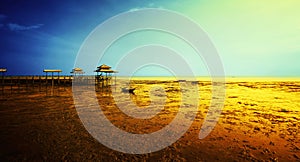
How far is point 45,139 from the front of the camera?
544 cm

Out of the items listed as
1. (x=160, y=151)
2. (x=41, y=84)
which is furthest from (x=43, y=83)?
(x=160, y=151)

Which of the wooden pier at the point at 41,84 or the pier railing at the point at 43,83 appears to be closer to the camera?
the wooden pier at the point at 41,84

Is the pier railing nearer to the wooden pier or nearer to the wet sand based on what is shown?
the wooden pier

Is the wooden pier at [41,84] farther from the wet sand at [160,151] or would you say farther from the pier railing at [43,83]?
the wet sand at [160,151]

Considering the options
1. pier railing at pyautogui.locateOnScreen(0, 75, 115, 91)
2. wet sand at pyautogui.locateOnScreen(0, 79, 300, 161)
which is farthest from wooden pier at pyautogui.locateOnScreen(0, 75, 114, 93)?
wet sand at pyautogui.locateOnScreen(0, 79, 300, 161)

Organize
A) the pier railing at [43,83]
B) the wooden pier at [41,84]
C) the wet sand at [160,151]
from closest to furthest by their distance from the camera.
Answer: the wet sand at [160,151]
the wooden pier at [41,84]
the pier railing at [43,83]

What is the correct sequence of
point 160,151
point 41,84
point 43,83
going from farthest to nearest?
point 43,83, point 41,84, point 160,151

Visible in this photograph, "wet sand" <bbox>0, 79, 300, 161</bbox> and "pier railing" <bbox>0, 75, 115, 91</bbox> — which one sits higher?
"pier railing" <bbox>0, 75, 115, 91</bbox>

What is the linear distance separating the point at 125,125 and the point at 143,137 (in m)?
1.53

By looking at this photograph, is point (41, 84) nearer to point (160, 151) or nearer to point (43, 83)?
point (43, 83)

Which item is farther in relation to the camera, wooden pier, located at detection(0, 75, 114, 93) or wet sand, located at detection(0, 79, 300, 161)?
wooden pier, located at detection(0, 75, 114, 93)

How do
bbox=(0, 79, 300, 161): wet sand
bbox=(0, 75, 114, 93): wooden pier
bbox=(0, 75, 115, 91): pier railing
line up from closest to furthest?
bbox=(0, 79, 300, 161): wet sand, bbox=(0, 75, 114, 93): wooden pier, bbox=(0, 75, 115, 91): pier railing

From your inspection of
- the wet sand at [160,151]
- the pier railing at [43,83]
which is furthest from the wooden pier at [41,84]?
the wet sand at [160,151]

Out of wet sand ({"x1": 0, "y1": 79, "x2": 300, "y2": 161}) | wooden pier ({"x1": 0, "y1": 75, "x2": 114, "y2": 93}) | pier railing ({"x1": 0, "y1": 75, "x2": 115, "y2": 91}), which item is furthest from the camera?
pier railing ({"x1": 0, "y1": 75, "x2": 115, "y2": 91})
